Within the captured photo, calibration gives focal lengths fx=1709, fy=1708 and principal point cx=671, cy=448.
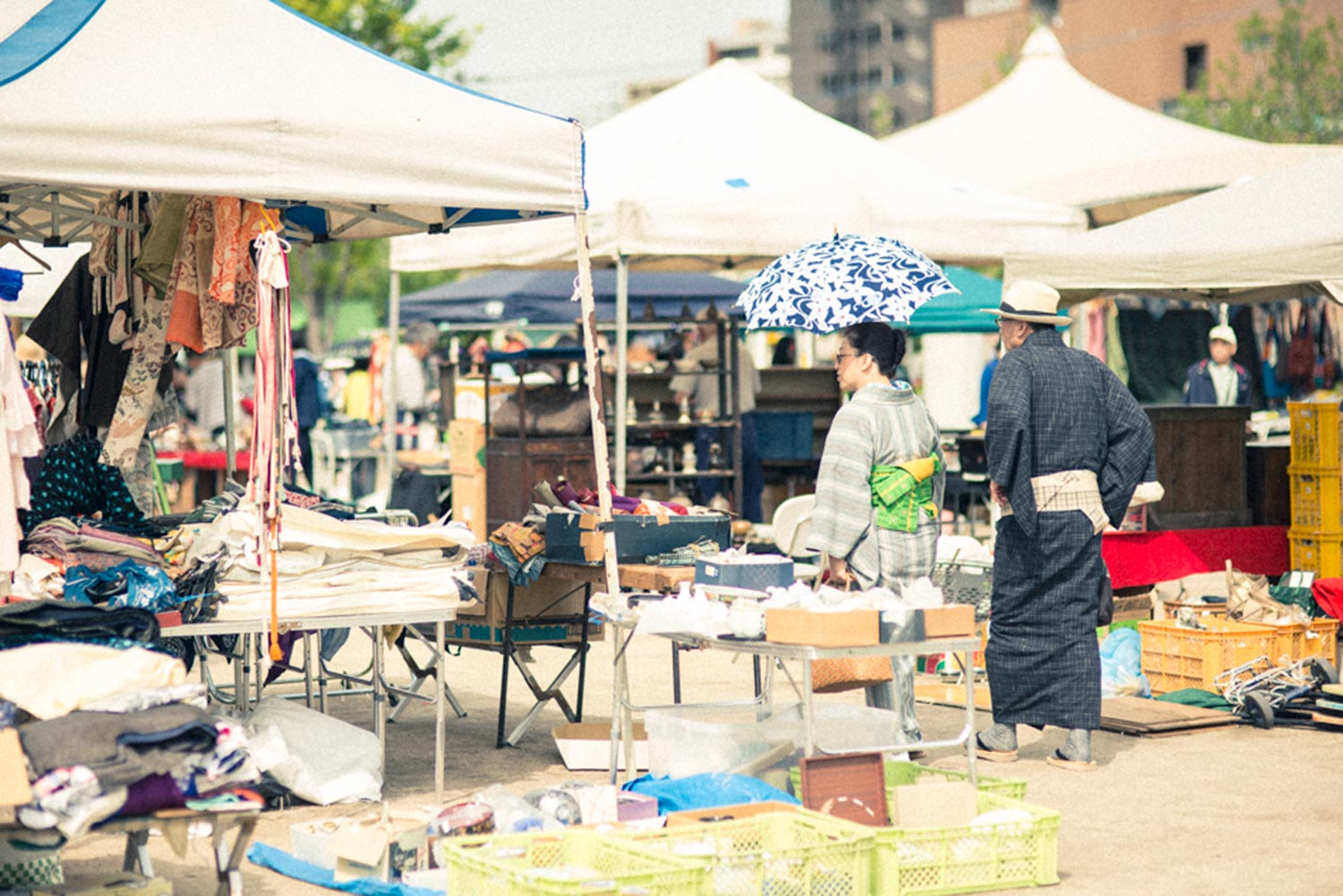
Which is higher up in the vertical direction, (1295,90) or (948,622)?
(1295,90)

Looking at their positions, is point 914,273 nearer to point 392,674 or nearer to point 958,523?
point 392,674

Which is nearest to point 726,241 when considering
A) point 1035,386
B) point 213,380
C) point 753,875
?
point 1035,386

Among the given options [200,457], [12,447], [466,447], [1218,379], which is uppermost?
[1218,379]

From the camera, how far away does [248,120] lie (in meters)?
5.61

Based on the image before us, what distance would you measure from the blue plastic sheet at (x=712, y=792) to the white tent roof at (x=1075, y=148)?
9.66 m

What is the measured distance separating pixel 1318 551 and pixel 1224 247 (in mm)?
1977

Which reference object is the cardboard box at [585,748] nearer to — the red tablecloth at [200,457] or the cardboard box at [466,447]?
the cardboard box at [466,447]

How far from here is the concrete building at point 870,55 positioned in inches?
2945

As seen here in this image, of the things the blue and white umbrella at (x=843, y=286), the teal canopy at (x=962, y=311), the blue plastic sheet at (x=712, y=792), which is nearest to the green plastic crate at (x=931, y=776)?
the blue plastic sheet at (x=712, y=792)

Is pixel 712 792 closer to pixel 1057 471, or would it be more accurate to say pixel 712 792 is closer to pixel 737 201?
pixel 1057 471

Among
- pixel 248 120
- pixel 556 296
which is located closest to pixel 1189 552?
pixel 248 120

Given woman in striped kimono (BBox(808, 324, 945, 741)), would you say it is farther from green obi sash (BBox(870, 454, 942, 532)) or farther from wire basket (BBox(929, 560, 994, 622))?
wire basket (BBox(929, 560, 994, 622))

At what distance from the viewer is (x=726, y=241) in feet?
35.7

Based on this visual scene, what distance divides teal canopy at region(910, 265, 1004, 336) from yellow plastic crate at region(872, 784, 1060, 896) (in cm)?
1057
